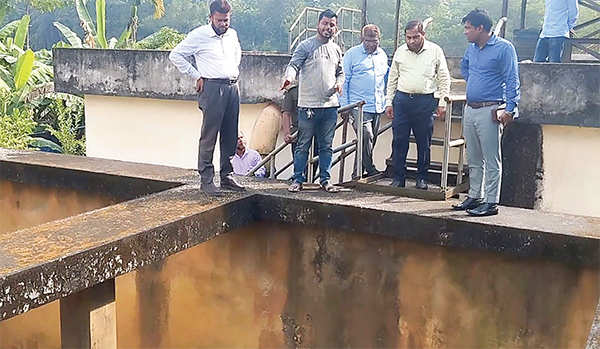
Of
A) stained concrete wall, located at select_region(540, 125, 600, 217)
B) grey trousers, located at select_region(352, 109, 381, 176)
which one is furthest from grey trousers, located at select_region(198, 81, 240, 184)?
stained concrete wall, located at select_region(540, 125, 600, 217)

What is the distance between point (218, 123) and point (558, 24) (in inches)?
172

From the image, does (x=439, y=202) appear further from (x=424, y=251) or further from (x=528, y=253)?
(x=528, y=253)

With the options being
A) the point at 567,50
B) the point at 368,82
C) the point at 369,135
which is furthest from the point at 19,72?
the point at 567,50

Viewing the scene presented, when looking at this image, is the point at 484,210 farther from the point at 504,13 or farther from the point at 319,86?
the point at 504,13

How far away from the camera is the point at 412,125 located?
497 cm

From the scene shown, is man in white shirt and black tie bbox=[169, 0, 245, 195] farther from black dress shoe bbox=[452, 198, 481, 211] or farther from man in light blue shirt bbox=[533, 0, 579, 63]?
man in light blue shirt bbox=[533, 0, 579, 63]

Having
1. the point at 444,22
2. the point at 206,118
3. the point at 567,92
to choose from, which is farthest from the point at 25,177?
the point at 444,22

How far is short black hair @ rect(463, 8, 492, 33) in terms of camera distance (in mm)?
4016

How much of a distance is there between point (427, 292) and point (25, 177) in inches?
131

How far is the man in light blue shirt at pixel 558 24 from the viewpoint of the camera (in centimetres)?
692

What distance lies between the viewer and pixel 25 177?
5266 mm

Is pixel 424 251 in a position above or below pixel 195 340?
above

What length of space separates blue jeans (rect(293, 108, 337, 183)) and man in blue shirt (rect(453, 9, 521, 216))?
1.00m

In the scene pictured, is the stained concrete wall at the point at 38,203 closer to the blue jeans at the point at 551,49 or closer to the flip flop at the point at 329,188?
the flip flop at the point at 329,188
